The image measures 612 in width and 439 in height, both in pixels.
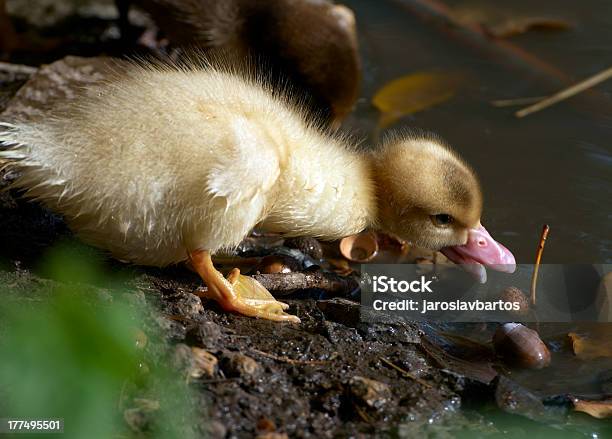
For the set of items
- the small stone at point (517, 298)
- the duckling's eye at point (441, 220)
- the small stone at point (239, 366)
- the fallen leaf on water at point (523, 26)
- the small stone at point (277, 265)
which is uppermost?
the fallen leaf on water at point (523, 26)

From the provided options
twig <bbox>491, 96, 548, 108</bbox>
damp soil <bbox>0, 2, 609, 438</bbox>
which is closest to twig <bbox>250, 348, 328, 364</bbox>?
damp soil <bbox>0, 2, 609, 438</bbox>

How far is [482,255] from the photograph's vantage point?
3.36 metres

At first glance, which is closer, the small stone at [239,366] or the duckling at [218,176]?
the small stone at [239,366]

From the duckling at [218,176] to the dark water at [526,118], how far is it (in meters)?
0.68

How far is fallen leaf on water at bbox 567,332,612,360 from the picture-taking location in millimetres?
2975

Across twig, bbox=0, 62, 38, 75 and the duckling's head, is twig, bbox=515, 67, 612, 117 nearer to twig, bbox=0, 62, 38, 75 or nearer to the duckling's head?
the duckling's head

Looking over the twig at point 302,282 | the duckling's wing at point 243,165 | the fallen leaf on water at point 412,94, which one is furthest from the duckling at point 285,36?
the duckling's wing at point 243,165

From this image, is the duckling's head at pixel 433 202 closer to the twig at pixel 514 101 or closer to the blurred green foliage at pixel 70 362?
the twig at pixel 514 101

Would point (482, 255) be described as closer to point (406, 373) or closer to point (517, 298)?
point (517, 298)

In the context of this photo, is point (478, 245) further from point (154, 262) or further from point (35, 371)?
point (35, 371)

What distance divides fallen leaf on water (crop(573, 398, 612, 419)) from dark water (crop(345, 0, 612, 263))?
1.13m

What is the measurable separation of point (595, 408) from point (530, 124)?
8.62ft

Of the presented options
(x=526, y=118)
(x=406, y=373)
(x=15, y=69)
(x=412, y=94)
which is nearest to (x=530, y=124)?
(x=526, y=118)

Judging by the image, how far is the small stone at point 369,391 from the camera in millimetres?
2387
